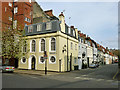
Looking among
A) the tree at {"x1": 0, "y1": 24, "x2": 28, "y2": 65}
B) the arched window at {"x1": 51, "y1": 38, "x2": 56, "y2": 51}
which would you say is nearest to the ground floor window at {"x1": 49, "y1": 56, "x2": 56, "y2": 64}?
the arched window at {"x1": 51, "y1": 38, "x2": 56, "y2": 51}

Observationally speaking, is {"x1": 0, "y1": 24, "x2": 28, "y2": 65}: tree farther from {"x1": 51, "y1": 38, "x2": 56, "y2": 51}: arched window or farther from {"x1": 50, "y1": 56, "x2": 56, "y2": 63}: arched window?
{"x1": 50, "y1": 56, "x2": 56, "y2": 63}: arched window

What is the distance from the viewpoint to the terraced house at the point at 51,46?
24359mm

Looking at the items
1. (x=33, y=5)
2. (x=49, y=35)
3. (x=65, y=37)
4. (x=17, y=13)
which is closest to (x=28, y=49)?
(x=49, y=35)

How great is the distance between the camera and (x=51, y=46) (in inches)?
995

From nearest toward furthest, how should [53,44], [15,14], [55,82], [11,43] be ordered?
[55,82], [11,43], [53,44], [15,14]

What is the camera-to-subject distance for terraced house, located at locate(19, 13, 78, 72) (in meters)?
24.4

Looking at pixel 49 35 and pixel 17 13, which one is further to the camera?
pixel 17 13

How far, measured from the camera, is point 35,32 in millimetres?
27516

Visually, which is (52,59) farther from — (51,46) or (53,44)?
(53,44)

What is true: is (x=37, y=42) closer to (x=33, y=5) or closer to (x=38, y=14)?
(x=38, y=14)

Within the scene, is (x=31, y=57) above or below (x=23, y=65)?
above

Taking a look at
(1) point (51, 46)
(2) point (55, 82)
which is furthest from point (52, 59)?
(2) point (55, 82)

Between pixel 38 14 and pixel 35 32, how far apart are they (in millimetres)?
10098

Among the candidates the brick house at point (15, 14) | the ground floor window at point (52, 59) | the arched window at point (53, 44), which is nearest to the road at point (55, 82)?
the ground floor window at point (52, 59)
